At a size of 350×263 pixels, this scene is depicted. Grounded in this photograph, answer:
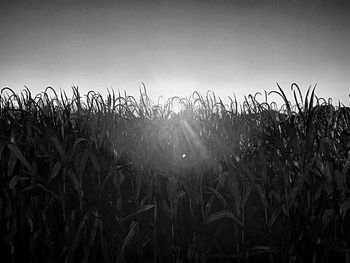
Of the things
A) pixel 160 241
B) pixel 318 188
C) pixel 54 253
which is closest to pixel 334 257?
pixel 318 188

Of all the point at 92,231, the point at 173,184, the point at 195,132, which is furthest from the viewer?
the point at 195,132

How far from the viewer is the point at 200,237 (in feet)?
7.28

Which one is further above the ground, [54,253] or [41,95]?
[41,95]

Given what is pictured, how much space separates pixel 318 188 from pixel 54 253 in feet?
6.32

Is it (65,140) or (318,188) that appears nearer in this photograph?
(318,188)

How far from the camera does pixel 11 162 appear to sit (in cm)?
234

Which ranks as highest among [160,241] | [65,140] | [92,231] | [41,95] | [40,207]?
[41,95]

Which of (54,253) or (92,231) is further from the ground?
(92,231)

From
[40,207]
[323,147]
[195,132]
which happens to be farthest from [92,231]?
[323,147]

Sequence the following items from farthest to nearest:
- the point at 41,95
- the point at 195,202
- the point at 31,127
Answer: the point at 41,95
the point at 31,127
the point at 195,202

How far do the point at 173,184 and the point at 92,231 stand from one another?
0.63 m

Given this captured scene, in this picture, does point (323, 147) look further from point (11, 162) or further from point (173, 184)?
point (11, 162)

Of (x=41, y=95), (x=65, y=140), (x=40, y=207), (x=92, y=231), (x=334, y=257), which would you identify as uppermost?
(x=41, y=95)

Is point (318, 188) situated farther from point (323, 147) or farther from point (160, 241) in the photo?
point (160, 241)
